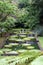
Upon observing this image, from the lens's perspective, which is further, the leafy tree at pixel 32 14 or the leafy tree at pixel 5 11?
the leafy tree at pixel 32 14

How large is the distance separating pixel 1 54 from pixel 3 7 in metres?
4.56

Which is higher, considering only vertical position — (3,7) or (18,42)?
(3,7)

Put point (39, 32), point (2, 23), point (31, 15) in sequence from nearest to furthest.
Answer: point (2, 23)
point (39, 32)
point (31, 15)

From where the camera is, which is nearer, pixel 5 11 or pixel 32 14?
pixel 5 11

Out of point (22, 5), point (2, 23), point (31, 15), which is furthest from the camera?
point (22, 5)

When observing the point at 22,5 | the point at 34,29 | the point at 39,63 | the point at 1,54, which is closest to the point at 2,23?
the point at 34,29

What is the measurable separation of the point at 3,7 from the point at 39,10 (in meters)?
4.04

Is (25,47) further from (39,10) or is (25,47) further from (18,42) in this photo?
(39,10)

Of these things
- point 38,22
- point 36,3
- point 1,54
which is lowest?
point 1,54

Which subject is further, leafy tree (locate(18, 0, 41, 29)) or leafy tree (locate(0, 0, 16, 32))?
leafy tree (locate(18, 0, 41, 29))

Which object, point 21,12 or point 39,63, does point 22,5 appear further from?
point 39,63

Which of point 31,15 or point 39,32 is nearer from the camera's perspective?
point 39,32

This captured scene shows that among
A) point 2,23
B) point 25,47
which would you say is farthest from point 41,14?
point 25,47

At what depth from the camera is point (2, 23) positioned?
43.8 ft
